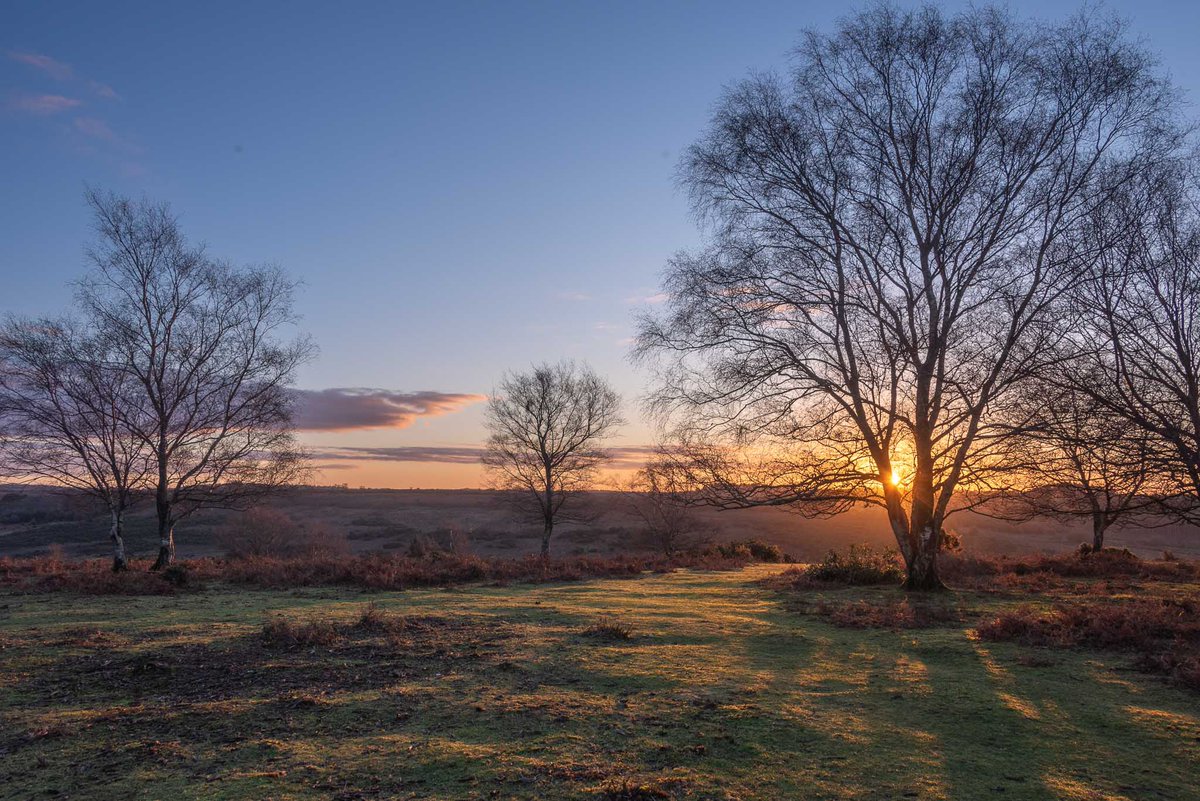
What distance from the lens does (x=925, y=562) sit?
1588 cm

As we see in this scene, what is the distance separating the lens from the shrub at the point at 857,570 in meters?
18.3

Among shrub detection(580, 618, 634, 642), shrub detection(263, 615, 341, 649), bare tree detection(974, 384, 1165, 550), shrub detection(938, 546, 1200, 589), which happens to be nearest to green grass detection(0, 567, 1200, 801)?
shrub detection(580, 618, 634, 642)

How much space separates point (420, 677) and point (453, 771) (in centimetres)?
306

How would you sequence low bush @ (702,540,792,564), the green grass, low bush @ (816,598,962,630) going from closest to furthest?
the green grass → low bush @ (816,598,962,630) → low bush @ (702,540,792,564)

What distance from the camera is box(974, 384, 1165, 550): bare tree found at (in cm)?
1196

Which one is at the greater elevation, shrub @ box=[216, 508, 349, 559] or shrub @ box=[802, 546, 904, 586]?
shrub @ box=[802, 546, 904, 586]

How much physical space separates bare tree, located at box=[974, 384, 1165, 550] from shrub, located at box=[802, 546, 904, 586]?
462 centimetres

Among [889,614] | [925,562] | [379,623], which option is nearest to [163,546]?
[379,623]

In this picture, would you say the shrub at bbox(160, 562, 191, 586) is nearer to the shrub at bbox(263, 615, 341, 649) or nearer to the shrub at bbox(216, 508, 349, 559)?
the shrub at bbox(263, 615, 341, 649)

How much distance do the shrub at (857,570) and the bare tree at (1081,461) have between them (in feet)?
15.2

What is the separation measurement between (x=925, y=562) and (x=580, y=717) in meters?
12.2

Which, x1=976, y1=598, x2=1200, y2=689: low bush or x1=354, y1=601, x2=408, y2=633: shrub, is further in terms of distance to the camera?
x1=354, y1=601, x2=408, y2=633: shrub

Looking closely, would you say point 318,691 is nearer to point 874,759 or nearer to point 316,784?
point 316,784

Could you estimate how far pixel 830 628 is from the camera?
11.6m
